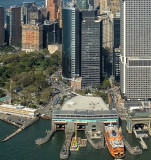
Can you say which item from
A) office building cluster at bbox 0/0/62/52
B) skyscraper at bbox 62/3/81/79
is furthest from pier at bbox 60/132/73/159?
office building cluster at bbox 0/0/62/52

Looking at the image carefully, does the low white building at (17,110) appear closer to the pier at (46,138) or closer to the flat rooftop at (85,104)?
the flat rooftop at (85,104)

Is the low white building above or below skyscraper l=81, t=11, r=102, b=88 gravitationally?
below

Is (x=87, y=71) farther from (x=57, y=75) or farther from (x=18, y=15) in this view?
(x=18, y=15)

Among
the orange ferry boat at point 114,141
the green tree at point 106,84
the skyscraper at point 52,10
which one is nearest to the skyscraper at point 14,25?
the skyscraper at point 52,10

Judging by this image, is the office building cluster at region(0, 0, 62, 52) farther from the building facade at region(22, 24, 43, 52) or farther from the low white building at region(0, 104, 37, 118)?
the low white building at region(0, 104, 37, 118)

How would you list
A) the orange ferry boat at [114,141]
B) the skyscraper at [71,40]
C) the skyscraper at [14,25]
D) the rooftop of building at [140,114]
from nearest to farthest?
the orange ferry boat at [114,141] → the rooftop of building at [140,114] → the skyscraper at [71,40] → the skyscraper at [14,25]

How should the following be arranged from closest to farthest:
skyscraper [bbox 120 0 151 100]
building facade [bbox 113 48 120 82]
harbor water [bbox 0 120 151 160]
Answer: harbor water [bbox 0 120 151 160] → skyscraper [bbox 120 0 151 100] → building facade [bbox 113 48 120 82]

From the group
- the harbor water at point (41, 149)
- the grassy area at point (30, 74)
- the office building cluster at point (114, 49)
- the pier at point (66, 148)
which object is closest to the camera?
the pier at point (66, 148)

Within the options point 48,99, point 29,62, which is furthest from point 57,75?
point 48,99
